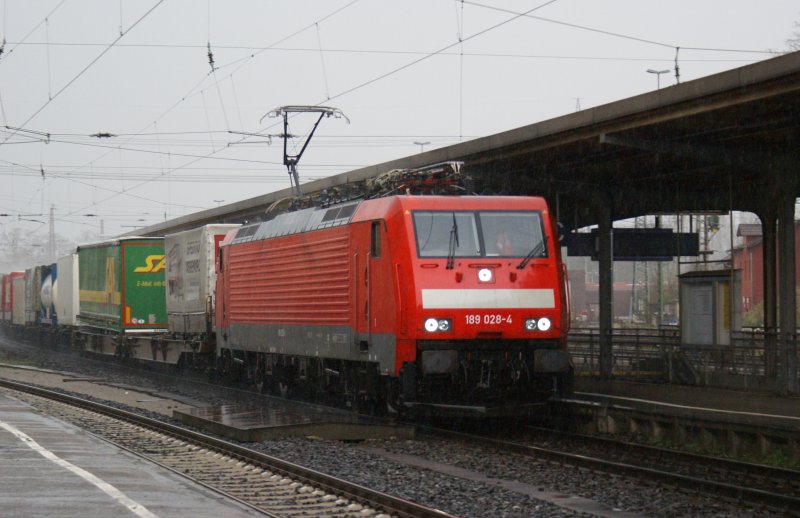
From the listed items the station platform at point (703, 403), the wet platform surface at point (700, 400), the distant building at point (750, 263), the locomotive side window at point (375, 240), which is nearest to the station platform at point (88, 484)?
the locomotive side window at point (375, 240)

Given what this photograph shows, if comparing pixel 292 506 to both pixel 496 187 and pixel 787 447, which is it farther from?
pixel 496 187

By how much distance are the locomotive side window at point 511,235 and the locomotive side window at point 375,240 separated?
146cm

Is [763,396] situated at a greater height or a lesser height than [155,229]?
lesser

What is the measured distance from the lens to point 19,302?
61.3 m

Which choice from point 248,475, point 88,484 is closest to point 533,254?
point 248,475

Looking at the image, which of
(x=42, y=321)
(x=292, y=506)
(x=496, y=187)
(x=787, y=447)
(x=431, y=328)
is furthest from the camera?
(x=42, y=321)

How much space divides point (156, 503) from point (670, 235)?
17375 millimetres

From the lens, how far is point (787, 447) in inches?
533

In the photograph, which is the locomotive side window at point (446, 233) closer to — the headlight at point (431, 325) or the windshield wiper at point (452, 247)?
the windshield wiper at point (452, 247)

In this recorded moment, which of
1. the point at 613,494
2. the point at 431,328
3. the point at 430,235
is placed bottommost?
the point at 613,494

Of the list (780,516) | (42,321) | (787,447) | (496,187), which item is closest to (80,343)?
(42,321)

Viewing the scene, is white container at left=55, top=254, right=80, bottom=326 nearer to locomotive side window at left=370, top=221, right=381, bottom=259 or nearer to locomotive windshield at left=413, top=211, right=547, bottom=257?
locomotive side window at left=370, top=221, right=381, bottom=259

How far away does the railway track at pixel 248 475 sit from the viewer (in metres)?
10.1

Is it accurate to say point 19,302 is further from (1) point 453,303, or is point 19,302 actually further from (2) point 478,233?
(1) point 453,303
